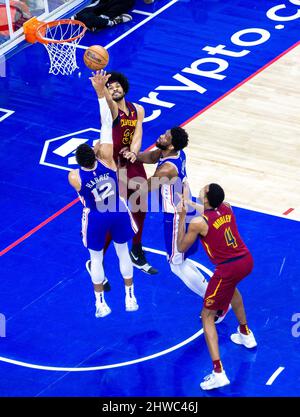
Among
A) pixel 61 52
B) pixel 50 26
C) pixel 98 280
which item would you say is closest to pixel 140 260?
pixel 98 280

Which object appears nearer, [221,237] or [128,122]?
[221,237]

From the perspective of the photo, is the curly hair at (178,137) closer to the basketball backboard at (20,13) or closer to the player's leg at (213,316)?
the player's leg at (213,316)

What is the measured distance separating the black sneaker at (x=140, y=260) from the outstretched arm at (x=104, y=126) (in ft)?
5.99

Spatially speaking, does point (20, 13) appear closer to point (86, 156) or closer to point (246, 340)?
point (86, 156)

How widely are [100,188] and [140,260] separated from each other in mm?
2045

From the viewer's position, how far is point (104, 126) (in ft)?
41.4

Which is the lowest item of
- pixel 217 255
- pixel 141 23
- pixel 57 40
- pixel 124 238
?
pixel 141 23

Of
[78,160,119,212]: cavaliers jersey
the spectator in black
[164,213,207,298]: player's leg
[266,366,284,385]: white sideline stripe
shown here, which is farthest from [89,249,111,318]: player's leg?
the spectator in black

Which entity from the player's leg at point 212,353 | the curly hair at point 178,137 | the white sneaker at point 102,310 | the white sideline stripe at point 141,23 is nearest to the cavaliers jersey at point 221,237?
the player's leg at point 212,353

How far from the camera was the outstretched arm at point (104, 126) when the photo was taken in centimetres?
1220

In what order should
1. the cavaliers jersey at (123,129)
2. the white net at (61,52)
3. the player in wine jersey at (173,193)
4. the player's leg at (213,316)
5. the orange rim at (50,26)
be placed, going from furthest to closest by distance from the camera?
1. the white net at (61,52)
2. the orange rim at (50,26)
3. the cavaliers jersey at (123,129)
4. the player in wine jersey at (173,193)
5. the player's leg at (213,316)

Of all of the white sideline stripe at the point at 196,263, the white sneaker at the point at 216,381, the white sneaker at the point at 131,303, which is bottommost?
the white sideline stripe at the point at 196,263

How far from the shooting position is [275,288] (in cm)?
1340
